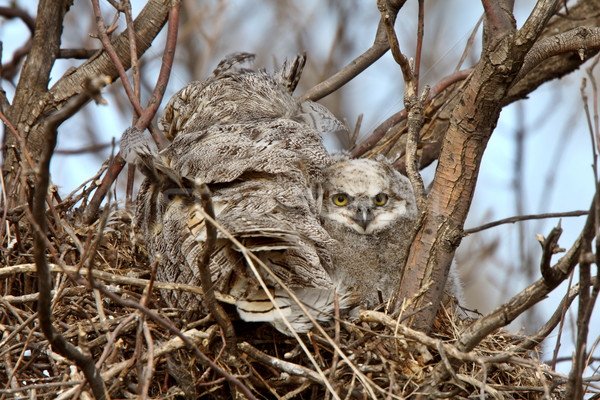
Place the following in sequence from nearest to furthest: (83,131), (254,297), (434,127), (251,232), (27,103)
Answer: (251,232)
(254,297)
(27,103)
(434,127)
(83,131)

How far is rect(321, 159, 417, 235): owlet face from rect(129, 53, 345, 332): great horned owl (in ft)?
0.52

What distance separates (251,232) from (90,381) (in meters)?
0.69

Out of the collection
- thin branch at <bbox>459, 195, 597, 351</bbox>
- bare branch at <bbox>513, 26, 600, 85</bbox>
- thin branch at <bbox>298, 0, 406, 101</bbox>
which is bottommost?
thin branch at <bbox>459, 195, 597, 351</bbox>

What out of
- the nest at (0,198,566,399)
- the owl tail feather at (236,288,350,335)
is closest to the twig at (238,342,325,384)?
the nest at (0,198,566,399)

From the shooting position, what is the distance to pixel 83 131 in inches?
282

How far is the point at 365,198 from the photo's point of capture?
3.44 m

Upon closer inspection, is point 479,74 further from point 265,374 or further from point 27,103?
point 27,103

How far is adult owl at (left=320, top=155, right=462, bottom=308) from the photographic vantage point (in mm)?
3031

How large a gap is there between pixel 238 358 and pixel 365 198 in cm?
127

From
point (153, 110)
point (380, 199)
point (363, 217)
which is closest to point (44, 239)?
point (153, 110)

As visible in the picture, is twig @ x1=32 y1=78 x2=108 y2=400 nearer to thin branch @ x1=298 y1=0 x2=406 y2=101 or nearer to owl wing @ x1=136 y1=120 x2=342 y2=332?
owl wing @ x1=136 y1=120 x2=342 y2=332

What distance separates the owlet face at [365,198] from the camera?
132 inches

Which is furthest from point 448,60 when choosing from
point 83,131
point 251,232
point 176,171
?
A: point 251,232

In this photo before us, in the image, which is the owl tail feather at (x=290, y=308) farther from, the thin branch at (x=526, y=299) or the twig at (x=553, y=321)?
the twig at (x=553, y=321)
